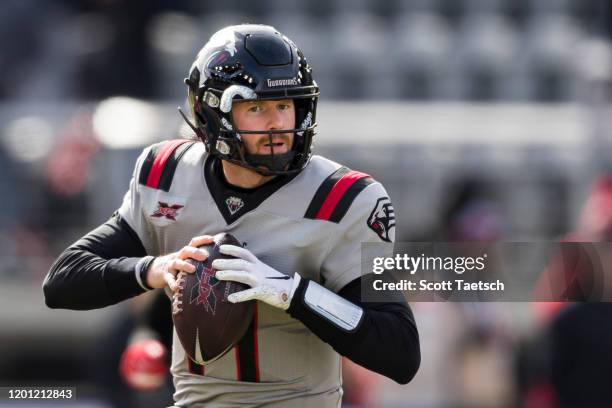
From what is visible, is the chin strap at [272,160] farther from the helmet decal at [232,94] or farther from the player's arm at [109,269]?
the player's arm at [109,269]

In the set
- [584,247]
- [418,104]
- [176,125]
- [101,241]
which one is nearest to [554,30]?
[418,104]

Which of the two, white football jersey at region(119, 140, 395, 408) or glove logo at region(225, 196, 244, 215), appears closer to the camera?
white football jersey at region(119, 140, 395, 408)

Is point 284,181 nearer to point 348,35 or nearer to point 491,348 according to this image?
point 491,348

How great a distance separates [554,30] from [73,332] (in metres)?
4.96

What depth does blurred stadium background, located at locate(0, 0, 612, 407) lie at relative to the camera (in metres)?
7.45

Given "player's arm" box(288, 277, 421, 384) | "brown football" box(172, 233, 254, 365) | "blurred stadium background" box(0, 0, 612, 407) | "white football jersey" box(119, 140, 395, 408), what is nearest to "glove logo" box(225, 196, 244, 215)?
"white football jersey" box(119, 140, 395, 408)

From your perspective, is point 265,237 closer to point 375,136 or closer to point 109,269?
point 109,269

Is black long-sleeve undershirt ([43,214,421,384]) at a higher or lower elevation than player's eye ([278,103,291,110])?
lower

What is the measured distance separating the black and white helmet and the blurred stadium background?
374cm

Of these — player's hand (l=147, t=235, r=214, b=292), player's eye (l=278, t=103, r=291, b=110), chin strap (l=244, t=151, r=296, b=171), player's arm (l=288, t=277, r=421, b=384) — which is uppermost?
player's eye (l=278, t=103, r=291, b=110)

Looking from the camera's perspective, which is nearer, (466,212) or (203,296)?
(203,296)

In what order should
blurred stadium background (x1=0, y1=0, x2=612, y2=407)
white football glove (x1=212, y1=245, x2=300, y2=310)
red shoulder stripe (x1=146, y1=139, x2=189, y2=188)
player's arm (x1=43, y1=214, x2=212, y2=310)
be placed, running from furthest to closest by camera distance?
1. blurred stadium background (x1=0, y1=0, x2=612, y2=407)
2. red shoulder stripe (x1=146, y1=139, x2=189, y2=188)
3. player's arm (x1=43, y1=214, x2=212, y2=310)
4. white football glove (x1=212, y1=245, x2=300, y2=310)

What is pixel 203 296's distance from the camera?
3295 millimetres

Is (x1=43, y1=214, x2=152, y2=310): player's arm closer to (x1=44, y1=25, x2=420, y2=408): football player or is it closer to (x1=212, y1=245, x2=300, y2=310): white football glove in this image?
(x1=44, y1=25, x2=420, y2=408): football player
